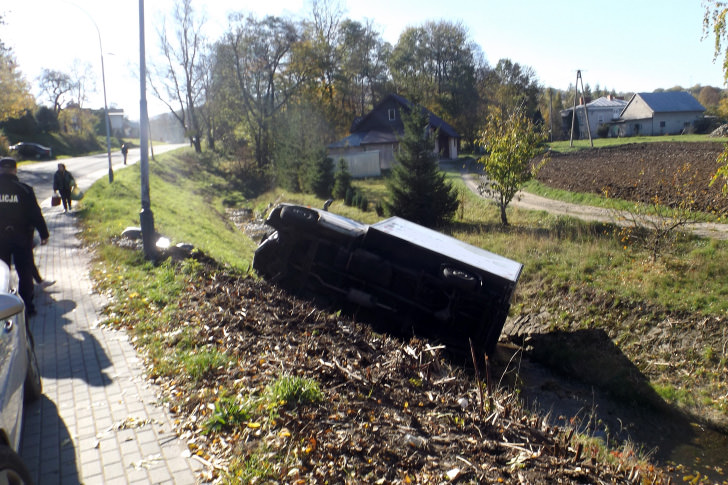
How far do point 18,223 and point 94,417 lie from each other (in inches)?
150

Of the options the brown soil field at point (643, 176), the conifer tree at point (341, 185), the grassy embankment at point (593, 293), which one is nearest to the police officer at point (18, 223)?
the grassy embankment at point (593, 293)

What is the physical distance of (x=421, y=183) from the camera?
2061 centimetres

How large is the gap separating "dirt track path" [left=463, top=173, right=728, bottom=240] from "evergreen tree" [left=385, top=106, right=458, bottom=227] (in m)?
2.79

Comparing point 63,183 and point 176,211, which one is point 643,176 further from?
point 63,183

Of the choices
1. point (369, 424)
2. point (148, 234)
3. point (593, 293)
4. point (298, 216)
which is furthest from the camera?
→ point (593, 293)

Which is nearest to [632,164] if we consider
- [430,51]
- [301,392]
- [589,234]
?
[589,234]

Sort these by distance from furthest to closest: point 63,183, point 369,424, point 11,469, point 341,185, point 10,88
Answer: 1. point 10,88
2. point 341,185
3. point 63,183
4. point 369,424
5. point 11,469

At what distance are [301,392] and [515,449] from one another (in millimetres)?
1776

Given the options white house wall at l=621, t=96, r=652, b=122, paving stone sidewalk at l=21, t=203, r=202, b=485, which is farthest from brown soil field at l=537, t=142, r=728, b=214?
white house wall at l=621, t=96, r=652, b=122

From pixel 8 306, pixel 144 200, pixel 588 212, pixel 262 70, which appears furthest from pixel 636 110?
pixel 8 306

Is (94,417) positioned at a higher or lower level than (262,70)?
lower

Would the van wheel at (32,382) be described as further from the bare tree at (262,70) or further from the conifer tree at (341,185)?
the bare tree at (262,70)

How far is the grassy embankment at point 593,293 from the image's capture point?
863cm

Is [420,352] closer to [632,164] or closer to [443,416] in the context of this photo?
[443,416]
